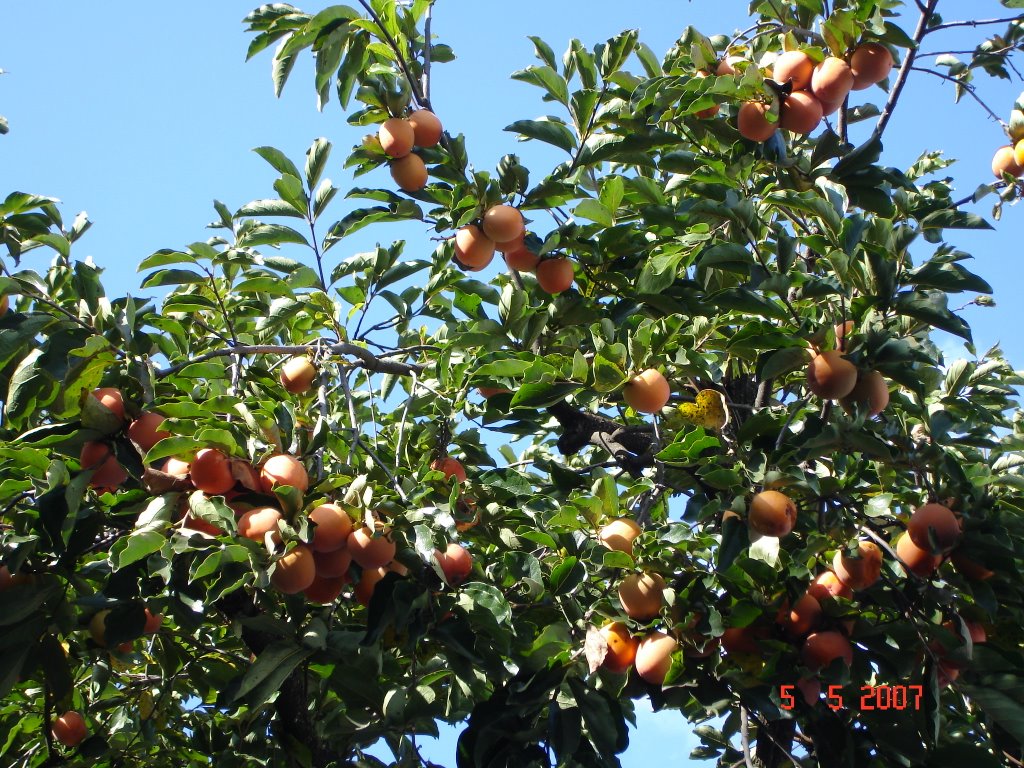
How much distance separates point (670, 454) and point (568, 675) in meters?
0.56

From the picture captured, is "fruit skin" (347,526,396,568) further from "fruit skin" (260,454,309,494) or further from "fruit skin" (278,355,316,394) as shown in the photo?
"fruit skin" (278,355,316,394)

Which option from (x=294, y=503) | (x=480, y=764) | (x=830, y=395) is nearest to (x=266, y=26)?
(x=294, y=503)

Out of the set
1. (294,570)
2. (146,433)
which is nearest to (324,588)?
(294,570)

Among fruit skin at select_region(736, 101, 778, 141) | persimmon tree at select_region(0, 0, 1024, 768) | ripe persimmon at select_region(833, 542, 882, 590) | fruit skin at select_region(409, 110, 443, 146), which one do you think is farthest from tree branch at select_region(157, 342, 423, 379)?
ripe persimmon at select_region(833, 542, 882, 590)

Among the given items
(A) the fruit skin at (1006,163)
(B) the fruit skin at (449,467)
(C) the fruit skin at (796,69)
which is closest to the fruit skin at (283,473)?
(B) the fruit skin at (449,467)

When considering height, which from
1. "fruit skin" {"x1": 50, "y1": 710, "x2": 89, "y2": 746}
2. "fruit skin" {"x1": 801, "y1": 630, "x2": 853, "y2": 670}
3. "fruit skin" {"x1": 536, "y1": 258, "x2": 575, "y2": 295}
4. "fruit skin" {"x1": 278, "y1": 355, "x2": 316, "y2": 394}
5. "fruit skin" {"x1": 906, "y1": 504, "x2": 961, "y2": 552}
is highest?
"fruit skin" {"x1": 536, "y1": 258, "x2": 575, "y2": 295}

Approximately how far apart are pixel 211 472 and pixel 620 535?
94 cm

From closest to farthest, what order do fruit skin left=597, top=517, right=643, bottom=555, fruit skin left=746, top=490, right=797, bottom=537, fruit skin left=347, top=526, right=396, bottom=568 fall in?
fruit skin left=347, top=526, right=396, bottom=568, fruit skin left=746, top=490, right=797, bottom=537, fruit skin left=597, top=517, right=643, bottom=555

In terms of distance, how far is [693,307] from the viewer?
8.75 feet

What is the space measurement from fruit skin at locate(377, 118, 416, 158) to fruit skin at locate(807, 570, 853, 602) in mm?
1577

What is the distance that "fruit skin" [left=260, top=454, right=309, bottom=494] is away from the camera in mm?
2084

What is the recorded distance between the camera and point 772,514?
2.22 m

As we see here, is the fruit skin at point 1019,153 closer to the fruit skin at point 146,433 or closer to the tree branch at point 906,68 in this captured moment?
the tree branch at point 906,68

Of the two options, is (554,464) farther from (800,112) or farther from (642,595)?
(800,112)
